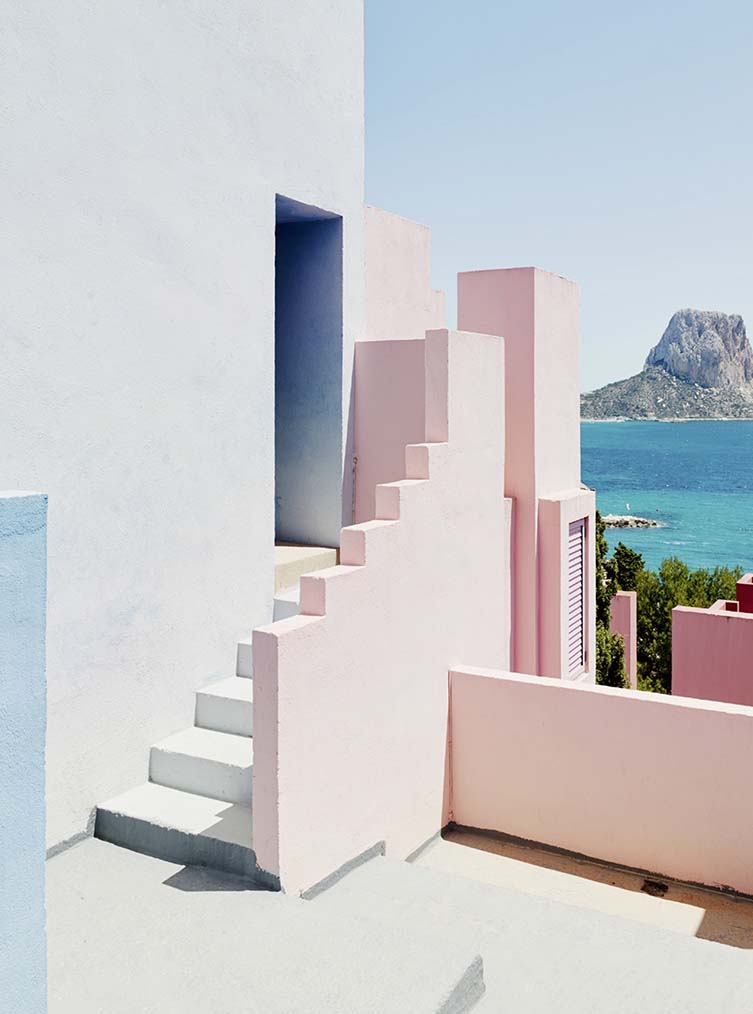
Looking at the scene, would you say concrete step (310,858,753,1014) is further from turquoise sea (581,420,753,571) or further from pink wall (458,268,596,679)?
turquoise sea (581,420,753,571)

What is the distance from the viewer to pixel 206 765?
714 cm

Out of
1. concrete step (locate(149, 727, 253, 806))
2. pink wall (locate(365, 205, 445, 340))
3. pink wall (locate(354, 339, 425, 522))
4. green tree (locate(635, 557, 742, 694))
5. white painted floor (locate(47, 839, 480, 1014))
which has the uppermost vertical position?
pink wall (locate(365, 205, 445, 340))

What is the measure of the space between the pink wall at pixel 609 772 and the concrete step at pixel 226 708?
1.86m

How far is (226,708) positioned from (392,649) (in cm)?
146

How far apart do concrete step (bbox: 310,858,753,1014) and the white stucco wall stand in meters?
2.26

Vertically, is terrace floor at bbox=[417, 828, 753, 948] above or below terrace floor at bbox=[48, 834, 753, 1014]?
below

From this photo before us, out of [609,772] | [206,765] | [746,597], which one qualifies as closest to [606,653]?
[746,597]

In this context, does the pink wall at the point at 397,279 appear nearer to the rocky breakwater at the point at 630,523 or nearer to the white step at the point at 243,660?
the white step at the point at 243,660

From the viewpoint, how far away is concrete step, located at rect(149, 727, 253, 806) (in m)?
6.98

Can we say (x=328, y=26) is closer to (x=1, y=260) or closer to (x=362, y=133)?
(x=362, y=133)

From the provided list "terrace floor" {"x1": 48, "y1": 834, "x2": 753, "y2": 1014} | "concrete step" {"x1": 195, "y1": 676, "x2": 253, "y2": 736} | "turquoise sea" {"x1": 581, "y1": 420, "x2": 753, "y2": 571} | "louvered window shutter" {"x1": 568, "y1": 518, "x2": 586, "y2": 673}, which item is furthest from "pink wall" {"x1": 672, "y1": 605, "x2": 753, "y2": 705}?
"turquoise sea" {"x1": 581, "y1": 420, "x2": 753, "y2": 571}

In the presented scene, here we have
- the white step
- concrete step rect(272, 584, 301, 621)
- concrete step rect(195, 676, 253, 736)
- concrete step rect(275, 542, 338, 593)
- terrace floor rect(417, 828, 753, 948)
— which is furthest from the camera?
concrete step rect(275, 542, 338, 593)

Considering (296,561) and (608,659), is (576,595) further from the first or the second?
(296,561)

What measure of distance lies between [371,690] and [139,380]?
288 centimetres
